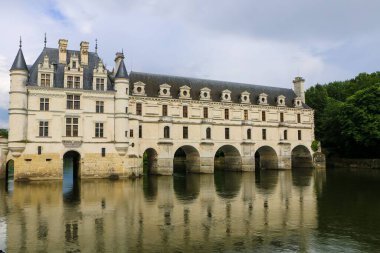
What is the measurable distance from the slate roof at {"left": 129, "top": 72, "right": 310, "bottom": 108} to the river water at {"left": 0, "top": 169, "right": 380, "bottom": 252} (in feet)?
61.4

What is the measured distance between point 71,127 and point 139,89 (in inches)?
376

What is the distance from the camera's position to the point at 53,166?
35.4 m

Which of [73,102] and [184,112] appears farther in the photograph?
[184,112]

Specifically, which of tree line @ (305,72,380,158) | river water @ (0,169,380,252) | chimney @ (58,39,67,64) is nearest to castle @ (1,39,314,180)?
chimney @ (58,39,67,64)

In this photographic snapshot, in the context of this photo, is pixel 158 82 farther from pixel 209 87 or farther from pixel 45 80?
pixel 45 80

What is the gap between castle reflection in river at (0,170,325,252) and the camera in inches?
520

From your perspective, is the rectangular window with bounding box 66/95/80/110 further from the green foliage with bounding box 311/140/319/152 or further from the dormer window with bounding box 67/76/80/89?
the green foliage with bounding box 311/140/319/152

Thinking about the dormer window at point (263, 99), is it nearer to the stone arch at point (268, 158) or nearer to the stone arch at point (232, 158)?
the stone arch at point (268, 158)

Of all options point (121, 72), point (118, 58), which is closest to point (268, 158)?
point (121, 72)

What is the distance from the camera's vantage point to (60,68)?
3738 centimetres

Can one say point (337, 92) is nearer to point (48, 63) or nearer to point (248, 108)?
point (248, 108)

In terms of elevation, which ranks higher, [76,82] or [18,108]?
[76,82]

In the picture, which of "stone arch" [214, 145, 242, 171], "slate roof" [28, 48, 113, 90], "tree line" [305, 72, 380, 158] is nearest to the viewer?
"slate roof" [28, 48, 113, 90]

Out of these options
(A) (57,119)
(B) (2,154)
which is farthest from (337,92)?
(B) (2,154)
